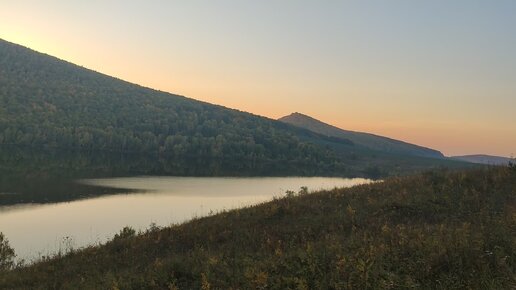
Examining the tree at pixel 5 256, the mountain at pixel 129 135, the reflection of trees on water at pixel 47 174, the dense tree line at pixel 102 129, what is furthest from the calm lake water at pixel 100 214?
the dense tree line at pixel 102 129

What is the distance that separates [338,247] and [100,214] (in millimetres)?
39289

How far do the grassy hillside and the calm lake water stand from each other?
24.8 feet

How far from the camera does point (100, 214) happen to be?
45.2 metres

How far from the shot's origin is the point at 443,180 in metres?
19.4

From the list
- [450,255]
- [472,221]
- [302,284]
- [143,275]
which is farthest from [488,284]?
[143,275]

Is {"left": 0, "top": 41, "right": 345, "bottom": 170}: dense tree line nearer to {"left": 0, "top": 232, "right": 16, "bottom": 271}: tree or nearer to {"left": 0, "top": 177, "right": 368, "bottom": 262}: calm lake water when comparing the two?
{"left": 0, "top": 177, "right": 368, "bottom": 262}: calm lake water

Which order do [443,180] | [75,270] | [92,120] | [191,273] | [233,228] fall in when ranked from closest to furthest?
[191,273], [75,270], [233,228], [443,180], [92,120]

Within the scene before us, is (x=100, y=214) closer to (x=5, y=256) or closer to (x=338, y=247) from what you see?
(x=5, y=256)

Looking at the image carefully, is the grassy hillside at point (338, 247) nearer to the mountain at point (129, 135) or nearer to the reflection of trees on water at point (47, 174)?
the reflection of trees on water at point (47, 174)

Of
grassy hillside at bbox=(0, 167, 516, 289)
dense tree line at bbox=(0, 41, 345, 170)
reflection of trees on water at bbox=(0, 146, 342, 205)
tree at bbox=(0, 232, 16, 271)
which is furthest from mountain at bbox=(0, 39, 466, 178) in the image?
grassy hillside at bbox=(0, 167, 516, 289)

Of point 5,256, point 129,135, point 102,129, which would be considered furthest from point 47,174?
point 102,129

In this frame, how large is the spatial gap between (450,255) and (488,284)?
5.39ft

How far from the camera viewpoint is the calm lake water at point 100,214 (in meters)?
31.3

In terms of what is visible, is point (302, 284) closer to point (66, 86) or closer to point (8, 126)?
point (8, 126)
